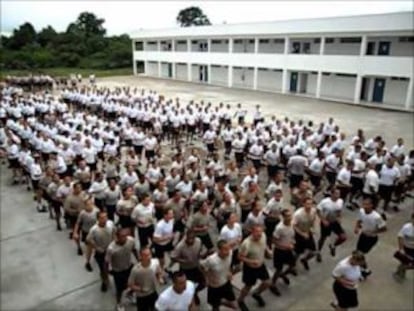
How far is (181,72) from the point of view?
150 feet

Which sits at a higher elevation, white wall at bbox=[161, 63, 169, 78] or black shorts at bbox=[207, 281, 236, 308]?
white wall at bbox=[161, 63, 169, 78]

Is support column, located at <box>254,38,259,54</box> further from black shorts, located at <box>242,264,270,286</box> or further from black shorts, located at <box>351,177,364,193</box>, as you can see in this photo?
black shorts, located at <box>242,264,270,286</box>

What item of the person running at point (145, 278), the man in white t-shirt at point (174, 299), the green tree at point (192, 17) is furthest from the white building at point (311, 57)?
the green tree at point (192, 17)

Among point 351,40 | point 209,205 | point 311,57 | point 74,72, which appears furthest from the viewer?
point 74,72

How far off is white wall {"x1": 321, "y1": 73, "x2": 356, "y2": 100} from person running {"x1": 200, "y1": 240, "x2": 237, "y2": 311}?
1034 inches

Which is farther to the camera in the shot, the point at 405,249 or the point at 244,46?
the point at 244,46

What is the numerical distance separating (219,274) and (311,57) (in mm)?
27027

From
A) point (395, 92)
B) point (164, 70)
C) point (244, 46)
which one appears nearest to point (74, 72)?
point (164, 70)

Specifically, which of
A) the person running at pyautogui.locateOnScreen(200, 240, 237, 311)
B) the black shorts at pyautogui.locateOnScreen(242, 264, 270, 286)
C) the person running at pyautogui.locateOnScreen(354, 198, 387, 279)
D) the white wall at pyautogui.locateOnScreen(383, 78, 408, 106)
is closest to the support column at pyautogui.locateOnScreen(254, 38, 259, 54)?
the white wall at pyautogui.locateOnScreen(383, 78, 408, 106)

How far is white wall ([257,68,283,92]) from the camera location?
3456 centimetres

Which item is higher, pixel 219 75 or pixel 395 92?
pixel 219 75

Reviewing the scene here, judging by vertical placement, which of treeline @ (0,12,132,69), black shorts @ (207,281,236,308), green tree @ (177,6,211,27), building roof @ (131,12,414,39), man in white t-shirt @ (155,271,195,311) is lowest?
black shorts @ (207,281,236,308)

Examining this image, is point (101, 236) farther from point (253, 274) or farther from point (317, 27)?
point (317, 27)

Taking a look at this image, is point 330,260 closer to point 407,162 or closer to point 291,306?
point 291,306
